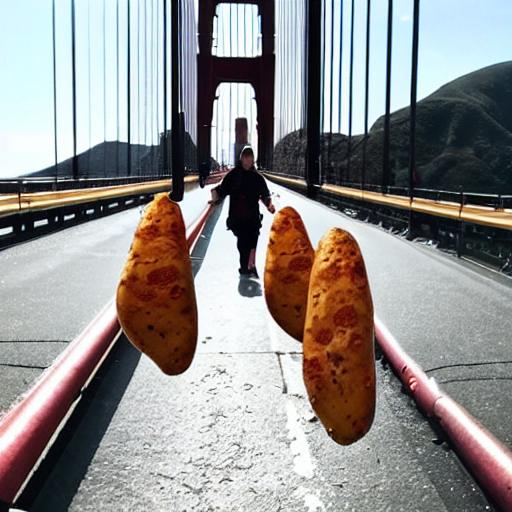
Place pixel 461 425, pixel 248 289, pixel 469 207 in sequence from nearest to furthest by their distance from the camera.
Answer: pixel 461 425
pixel 248 289
pixel 469 207

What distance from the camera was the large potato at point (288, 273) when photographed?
0.57m

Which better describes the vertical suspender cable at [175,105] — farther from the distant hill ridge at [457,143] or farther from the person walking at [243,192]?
the distant hill ridge at [457,143]

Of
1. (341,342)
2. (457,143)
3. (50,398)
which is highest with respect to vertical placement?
(457,143)

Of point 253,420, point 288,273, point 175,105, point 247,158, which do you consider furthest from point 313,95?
point 253,420

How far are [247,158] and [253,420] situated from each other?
3321 mm

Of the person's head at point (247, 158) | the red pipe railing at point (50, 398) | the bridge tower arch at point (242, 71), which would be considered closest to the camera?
the person's head at point (247, 158)

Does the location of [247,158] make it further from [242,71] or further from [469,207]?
[242,71]

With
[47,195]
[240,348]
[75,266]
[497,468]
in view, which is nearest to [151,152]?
[47,195]

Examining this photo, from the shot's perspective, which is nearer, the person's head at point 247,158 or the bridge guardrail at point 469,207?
the person's head at point 247,158

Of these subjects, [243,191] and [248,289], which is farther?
[248,289]

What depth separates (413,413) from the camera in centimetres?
404

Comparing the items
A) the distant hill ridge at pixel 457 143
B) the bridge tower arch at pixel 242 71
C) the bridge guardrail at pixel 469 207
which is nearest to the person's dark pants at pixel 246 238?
the bridge guardrail at pixel 469 207

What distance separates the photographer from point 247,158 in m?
0.80

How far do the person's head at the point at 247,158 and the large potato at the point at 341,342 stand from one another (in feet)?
0.87
